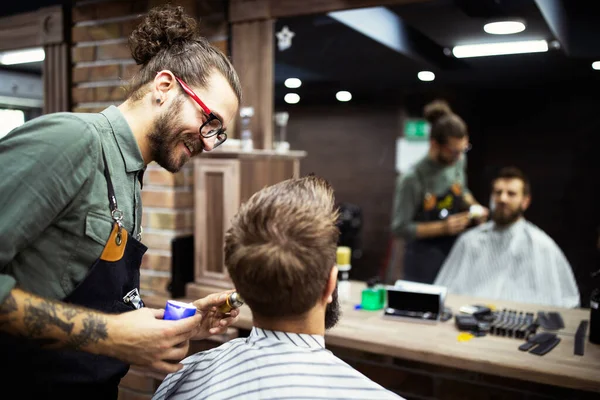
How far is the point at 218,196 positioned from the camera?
8.04 feet

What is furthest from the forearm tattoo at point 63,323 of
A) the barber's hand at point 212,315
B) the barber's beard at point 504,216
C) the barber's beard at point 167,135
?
the barber's beard at point 504,216

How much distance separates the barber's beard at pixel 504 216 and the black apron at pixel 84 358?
2.47 meters

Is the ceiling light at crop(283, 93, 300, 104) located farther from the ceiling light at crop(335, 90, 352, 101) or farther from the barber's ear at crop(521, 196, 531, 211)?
the barber's ear at crop(521, 196, 531, 211)

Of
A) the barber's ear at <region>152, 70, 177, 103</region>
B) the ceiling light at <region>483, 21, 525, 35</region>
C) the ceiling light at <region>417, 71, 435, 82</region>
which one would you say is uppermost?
the ceiling light at <region>483, 21, 525, 35</region>

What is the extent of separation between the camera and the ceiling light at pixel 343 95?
12.0 ft

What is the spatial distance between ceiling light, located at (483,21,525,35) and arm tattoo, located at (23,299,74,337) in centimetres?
244

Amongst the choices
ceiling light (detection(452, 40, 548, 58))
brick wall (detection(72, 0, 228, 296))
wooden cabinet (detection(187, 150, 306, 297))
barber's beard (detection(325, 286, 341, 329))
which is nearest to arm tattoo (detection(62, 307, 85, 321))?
barber's beard (detection(325, 286, 341, 329))

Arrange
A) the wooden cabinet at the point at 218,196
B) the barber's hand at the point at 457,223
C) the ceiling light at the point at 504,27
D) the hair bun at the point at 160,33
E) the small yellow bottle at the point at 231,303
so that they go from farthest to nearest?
the barber's hand at the point at 457,223 < the ceiling light at the point at 504,27 < the wooden cabinet at the point at 218,196 < the hair bun at the point at 160,33 < the small yellow bottle at the point at 231,303

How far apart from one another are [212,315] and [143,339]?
0.27 m

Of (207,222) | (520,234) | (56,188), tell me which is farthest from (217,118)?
(520,234)

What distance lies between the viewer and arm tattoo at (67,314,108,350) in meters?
1.04

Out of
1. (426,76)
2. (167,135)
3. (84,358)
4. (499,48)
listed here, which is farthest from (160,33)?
(426,76)

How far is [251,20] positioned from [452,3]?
997 millimetres

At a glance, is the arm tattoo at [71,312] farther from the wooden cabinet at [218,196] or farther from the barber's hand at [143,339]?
the wooden cabinet at [218,196]
